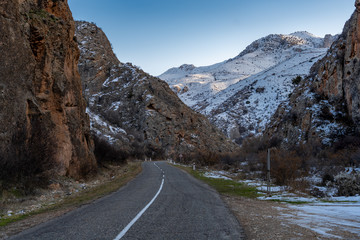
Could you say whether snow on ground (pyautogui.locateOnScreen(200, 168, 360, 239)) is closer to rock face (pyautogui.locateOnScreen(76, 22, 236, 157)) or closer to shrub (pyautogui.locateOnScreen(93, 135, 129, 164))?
shrub (pyautogui.locateOnScreen(93, 135, 129, 164))

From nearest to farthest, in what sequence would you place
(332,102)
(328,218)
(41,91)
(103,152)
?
(328,218), (41,91), (103,152), (332,102)

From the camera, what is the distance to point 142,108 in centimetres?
6844

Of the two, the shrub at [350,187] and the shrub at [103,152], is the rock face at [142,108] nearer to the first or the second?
the shrub at [103,152]

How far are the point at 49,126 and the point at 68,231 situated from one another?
11.9 m

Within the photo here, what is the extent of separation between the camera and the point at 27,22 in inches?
Result: 656

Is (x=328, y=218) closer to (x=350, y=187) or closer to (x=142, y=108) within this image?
(x=350, y=187)

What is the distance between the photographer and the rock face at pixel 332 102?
2980 cm

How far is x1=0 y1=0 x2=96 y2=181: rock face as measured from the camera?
12500 mm

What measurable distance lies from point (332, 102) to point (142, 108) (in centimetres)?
4469

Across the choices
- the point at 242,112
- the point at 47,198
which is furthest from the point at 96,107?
the point at 47,198

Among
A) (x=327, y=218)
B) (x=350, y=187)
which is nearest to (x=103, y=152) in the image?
(x=350, y=187)

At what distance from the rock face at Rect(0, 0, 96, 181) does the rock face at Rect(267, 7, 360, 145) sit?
83.6ft

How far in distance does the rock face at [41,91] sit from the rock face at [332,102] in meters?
25.5

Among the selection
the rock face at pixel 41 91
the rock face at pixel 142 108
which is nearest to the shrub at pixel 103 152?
the rock face at pixel 41 91
